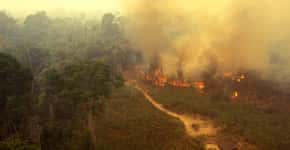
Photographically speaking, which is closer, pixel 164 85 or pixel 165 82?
pixel 164 85

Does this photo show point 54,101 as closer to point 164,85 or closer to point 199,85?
point 164,85

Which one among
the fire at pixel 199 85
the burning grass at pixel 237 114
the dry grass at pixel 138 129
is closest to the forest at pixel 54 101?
the dry grass at pixel 138 129

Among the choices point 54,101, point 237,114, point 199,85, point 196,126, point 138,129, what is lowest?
point 196,126

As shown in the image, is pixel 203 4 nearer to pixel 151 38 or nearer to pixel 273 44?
pixel 151 38

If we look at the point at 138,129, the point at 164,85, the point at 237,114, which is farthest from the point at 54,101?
the point at 237,114

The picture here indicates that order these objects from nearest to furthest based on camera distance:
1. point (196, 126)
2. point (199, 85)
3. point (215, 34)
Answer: point (196, 126)
point (199, 85)
point (215, 34)

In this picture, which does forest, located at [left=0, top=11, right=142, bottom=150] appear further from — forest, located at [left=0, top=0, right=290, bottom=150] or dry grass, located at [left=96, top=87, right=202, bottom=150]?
dry grass, located at [left=96, top=87, right=202, bottom=150]

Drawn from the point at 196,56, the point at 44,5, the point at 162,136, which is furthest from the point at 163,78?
the point at 44,5

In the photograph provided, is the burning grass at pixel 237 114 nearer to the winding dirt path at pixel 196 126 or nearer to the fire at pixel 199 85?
the winding dirt path at pixel 196 126

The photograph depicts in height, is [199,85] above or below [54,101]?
above

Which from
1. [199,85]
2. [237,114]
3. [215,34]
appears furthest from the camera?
[215,34]

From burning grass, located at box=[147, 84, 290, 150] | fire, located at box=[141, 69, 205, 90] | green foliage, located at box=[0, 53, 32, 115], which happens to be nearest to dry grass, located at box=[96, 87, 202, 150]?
burning grass, located at box=[147, 84, 290, 150]
